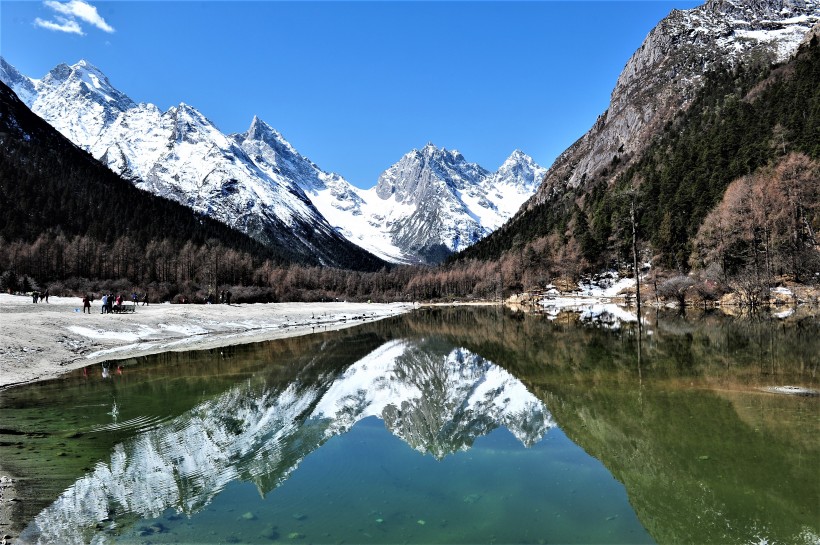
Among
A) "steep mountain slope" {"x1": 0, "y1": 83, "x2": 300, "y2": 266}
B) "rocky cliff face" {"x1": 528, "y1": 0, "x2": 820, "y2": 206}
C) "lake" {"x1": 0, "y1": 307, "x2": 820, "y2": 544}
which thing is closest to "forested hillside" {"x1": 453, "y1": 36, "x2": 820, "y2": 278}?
"rocky cliff face" {"x1": 528, "y1": 0, "x2": 820, "y2": 206}

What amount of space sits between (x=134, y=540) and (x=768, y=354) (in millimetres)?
22980

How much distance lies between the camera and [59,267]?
12038cm

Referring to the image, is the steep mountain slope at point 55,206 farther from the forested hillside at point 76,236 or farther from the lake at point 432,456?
the lake at point 432,456

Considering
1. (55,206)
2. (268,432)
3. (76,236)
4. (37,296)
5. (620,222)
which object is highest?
(55,206)

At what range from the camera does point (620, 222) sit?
12075cm

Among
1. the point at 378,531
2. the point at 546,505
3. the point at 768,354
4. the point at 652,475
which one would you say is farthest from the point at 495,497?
the point at 768,354

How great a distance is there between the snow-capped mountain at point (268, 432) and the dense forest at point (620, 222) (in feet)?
151

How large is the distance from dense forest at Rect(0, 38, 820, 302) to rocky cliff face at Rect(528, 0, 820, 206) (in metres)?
10.7

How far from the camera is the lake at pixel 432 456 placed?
6492 millimetres

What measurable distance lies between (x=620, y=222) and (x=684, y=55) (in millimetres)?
99879

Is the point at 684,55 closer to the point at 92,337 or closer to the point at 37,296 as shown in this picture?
the point at 37,296

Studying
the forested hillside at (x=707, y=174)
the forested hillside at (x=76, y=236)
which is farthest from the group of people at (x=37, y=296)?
the forested hillside at (x=707, y=174)

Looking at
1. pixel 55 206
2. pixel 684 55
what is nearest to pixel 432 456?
pixel 55 206

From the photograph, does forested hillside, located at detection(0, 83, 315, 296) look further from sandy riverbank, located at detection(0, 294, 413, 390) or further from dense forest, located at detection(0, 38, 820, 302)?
sandy riverbank, located at detection(0, 294, 413, 390)
